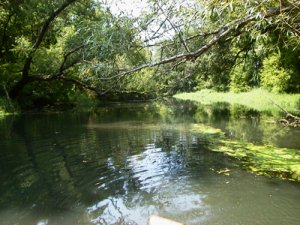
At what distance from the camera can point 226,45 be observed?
45.3 feet

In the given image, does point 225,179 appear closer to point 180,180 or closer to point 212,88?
point 180,180

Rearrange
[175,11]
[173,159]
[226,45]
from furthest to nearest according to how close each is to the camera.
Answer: [226,45]
[173,159]
[175,11]

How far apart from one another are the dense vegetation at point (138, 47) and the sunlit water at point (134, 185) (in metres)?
2.04

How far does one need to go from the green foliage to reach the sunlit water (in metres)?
15.1

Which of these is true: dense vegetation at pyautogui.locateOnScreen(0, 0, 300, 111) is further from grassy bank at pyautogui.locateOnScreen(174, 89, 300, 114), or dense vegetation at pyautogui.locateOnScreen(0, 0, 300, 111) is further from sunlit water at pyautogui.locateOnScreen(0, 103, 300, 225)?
sunlit water at pyautogui.locateOnScreen(0, 103, 300, 225)

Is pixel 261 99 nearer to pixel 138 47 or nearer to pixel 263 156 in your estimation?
pixel 263 156

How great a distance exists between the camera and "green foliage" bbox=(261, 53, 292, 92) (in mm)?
25319

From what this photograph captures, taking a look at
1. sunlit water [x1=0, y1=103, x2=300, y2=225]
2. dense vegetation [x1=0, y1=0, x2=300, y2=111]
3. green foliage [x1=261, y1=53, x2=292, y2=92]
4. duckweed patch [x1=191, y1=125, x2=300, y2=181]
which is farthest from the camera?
green foliage [x1=261, y1=53, x2=292, y2=92]

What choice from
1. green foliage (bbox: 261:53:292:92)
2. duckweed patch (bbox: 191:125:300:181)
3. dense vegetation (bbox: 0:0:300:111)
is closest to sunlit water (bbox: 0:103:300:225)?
duckweed patch (bbox: 191:125:300:181)

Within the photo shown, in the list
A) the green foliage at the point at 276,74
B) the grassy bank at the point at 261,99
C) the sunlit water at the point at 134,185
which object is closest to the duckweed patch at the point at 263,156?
the sunlit water at the point at 134,185

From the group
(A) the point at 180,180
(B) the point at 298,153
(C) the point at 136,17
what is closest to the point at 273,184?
(A) the point at 180,180

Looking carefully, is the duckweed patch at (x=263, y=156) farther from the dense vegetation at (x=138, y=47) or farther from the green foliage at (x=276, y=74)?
the green foliage at (x=276, y=74)

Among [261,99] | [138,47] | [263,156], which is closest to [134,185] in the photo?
[138,47]

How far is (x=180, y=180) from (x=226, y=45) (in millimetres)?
8225
